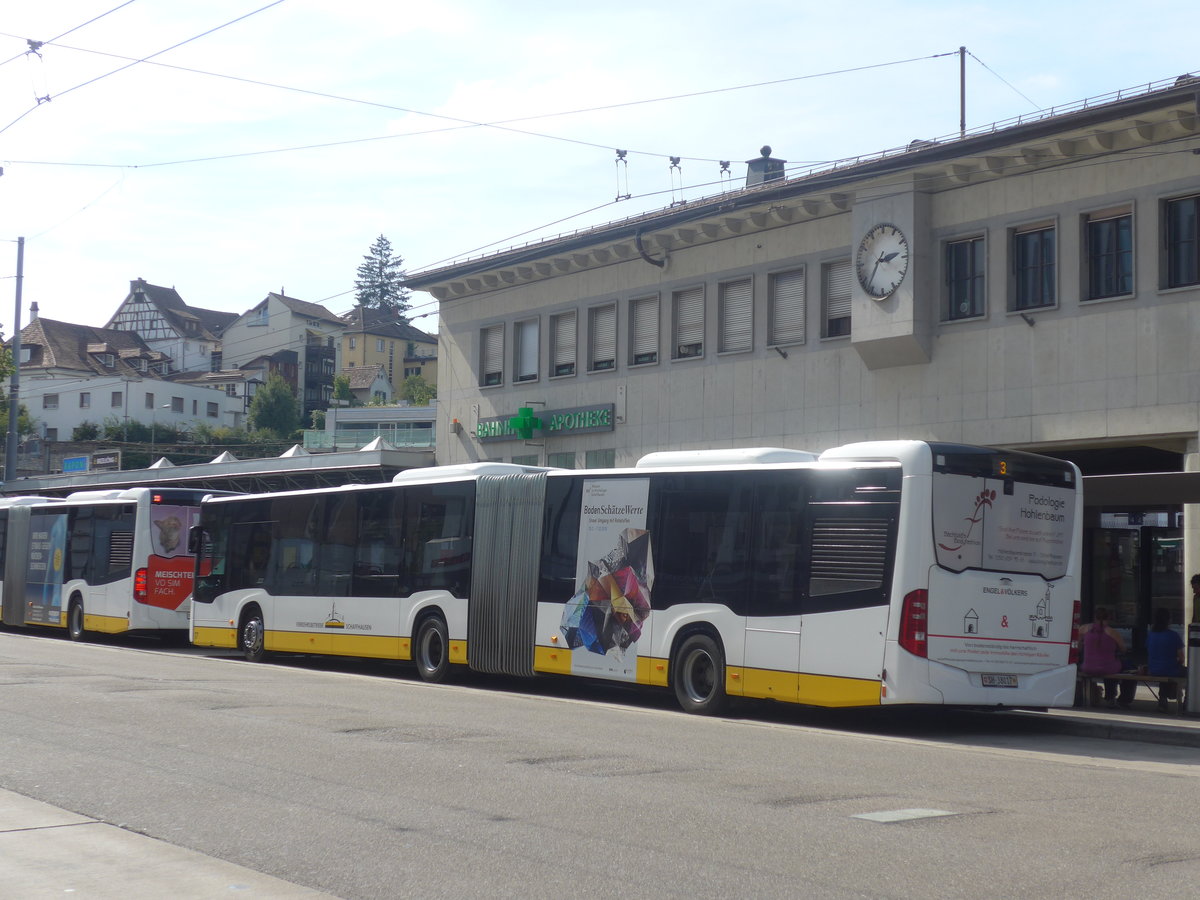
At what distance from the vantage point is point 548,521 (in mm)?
18812

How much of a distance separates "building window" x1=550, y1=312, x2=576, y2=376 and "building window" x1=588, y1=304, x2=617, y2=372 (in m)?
0.63

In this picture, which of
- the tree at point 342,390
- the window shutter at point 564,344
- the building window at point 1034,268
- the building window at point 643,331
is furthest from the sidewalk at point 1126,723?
the tree at point 342,390

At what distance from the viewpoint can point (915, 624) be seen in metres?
14.0

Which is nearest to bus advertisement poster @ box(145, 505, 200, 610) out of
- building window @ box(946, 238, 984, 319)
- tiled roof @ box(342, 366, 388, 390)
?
building window @ box(946, 238, 984, 319)

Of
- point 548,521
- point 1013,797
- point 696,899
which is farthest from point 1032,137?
point 696,899

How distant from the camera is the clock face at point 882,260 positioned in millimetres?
24812

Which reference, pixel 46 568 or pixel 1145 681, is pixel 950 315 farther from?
pixel 46 568

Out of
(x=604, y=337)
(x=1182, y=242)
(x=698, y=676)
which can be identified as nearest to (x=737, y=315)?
(x=604, y=337)

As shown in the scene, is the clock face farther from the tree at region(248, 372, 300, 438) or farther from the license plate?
the tree at region(248, 372, 300, 438)

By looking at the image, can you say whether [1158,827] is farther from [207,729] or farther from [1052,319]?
[1052,319]

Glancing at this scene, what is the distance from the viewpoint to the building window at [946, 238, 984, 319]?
79.6 ft

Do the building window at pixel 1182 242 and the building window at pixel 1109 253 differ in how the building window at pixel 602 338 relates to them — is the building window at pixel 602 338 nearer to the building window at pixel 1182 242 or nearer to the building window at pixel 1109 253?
the building window at pixel 1109 253

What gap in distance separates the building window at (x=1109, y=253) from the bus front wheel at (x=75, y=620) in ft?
69.8

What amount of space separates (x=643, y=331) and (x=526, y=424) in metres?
4.08
